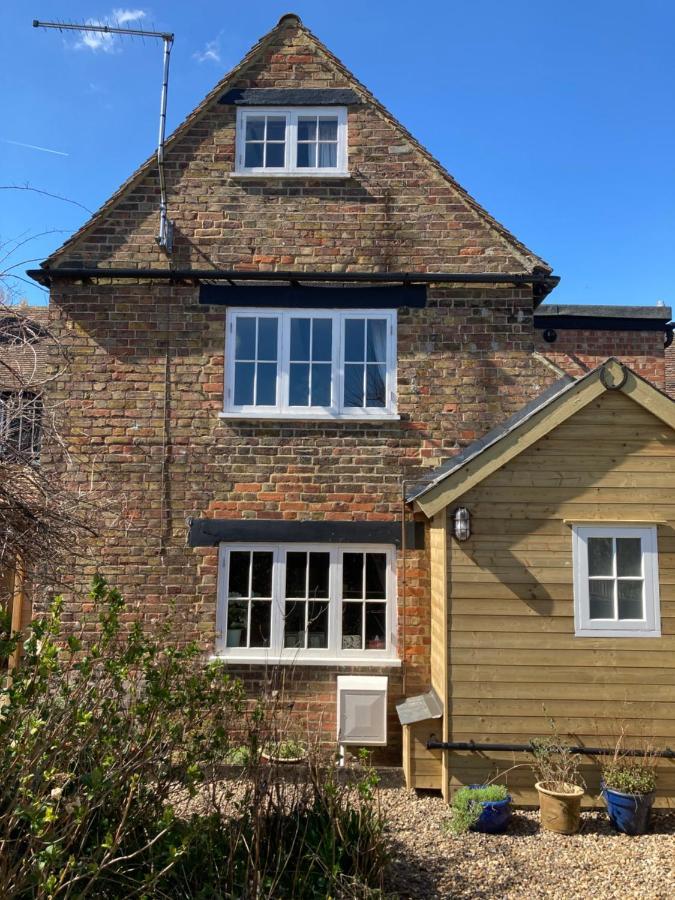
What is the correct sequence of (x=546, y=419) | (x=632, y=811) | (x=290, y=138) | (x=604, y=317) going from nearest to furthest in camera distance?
(x=632, y=811)
(x=546, y=419)
(x=290, y=138)
(x=604, y=317)

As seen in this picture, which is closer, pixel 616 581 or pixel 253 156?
pixel 616 581

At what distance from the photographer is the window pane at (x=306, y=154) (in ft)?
30.2

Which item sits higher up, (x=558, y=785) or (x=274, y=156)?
(x=274, y=156)

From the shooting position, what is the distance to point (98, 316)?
350 inches

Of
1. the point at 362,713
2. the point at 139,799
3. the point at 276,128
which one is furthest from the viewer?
the point at 276,128

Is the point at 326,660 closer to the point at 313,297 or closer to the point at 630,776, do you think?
the point at 630,776

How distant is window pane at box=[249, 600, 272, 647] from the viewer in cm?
845

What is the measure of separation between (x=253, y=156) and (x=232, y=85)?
100cm

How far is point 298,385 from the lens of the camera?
8.83 metres

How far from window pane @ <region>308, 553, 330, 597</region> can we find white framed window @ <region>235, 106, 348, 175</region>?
5.25 metres

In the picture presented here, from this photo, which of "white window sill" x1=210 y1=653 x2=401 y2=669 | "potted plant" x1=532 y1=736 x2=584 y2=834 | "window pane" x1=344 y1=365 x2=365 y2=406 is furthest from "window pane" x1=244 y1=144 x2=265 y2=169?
"potted plant" x1=532 y1=736 x2=584 y2=834

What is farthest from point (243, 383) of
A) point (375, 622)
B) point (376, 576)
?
point (375, 622)

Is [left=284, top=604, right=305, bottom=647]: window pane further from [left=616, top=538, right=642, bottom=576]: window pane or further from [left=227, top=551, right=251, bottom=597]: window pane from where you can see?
[left=616, top=538, right=642, bottom=576]: window pane

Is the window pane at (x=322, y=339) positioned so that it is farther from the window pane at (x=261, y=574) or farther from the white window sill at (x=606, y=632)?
the white window sill at (x=606, y=632)
